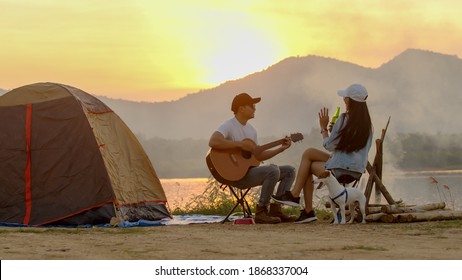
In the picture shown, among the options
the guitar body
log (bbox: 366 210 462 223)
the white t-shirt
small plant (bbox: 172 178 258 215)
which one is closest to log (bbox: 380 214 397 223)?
log (bbox: 366 210 462 223)

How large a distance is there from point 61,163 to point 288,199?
3038 mm

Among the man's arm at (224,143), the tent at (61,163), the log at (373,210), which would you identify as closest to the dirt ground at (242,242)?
the log at (373,210)

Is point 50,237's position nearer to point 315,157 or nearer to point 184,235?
point 184,235

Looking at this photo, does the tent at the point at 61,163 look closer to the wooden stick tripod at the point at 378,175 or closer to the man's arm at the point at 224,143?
the man's arm at the point at 224,143

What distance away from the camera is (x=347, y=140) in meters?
10.1

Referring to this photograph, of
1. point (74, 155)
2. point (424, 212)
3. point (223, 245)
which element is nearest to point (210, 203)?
point (74, 155)

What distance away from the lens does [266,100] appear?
52.9m

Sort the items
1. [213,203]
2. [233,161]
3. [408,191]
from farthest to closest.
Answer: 1. [408,191]
2. [213,203]
3. [233,161]

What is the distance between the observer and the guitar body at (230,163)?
10.5 meters

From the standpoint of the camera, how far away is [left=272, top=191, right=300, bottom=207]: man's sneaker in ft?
33.8

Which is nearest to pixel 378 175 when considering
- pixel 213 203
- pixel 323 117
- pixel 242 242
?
pixel 323 117

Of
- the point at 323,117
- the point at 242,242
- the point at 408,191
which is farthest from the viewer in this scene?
the point at 408,191

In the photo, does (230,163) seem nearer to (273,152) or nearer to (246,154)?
(246,154)

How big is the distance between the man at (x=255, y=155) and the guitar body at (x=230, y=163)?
65 mm
